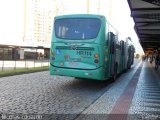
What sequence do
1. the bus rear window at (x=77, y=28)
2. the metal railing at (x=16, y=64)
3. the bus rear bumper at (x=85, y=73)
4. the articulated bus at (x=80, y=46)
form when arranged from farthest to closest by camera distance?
the metal railing at (x=16, y=64) → the bus rear window at (x=77, y=28) → the articulated bus at (x=80, y=46) → the bus rear bumper at (x=85, y=73)

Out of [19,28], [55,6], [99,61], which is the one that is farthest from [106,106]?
[55,6]

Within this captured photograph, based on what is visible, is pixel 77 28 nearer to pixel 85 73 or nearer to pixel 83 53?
pixel 83 53

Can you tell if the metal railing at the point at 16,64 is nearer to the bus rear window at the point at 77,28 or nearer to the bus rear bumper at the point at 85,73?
the bus rear window at the point at 77,28

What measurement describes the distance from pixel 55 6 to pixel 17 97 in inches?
4113

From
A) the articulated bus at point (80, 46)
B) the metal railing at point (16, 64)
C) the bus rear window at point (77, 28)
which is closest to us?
the articulated bus at point (80, 46)

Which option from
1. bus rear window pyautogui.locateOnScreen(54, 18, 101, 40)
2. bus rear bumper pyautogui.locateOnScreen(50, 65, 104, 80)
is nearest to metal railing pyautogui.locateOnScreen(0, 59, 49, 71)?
bus rear window pyautogui.locateOnScreen(54, 18, 101, 40)

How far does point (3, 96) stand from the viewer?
10.5m

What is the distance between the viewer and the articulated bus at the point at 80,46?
43.3ft

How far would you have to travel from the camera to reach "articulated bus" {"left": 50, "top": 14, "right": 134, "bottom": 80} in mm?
13195

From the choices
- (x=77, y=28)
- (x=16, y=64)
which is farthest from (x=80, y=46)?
(x=16, y=64)

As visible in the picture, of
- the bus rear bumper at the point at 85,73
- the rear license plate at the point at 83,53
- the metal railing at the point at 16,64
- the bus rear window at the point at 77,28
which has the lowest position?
the metal railing at the point at 16,64

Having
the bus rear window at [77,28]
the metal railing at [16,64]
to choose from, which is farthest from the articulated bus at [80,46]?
the metal railing at [16,64]

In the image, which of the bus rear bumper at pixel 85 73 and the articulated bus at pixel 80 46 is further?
the articulated bus at pixel 80 46

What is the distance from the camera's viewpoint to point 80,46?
13344 mm
